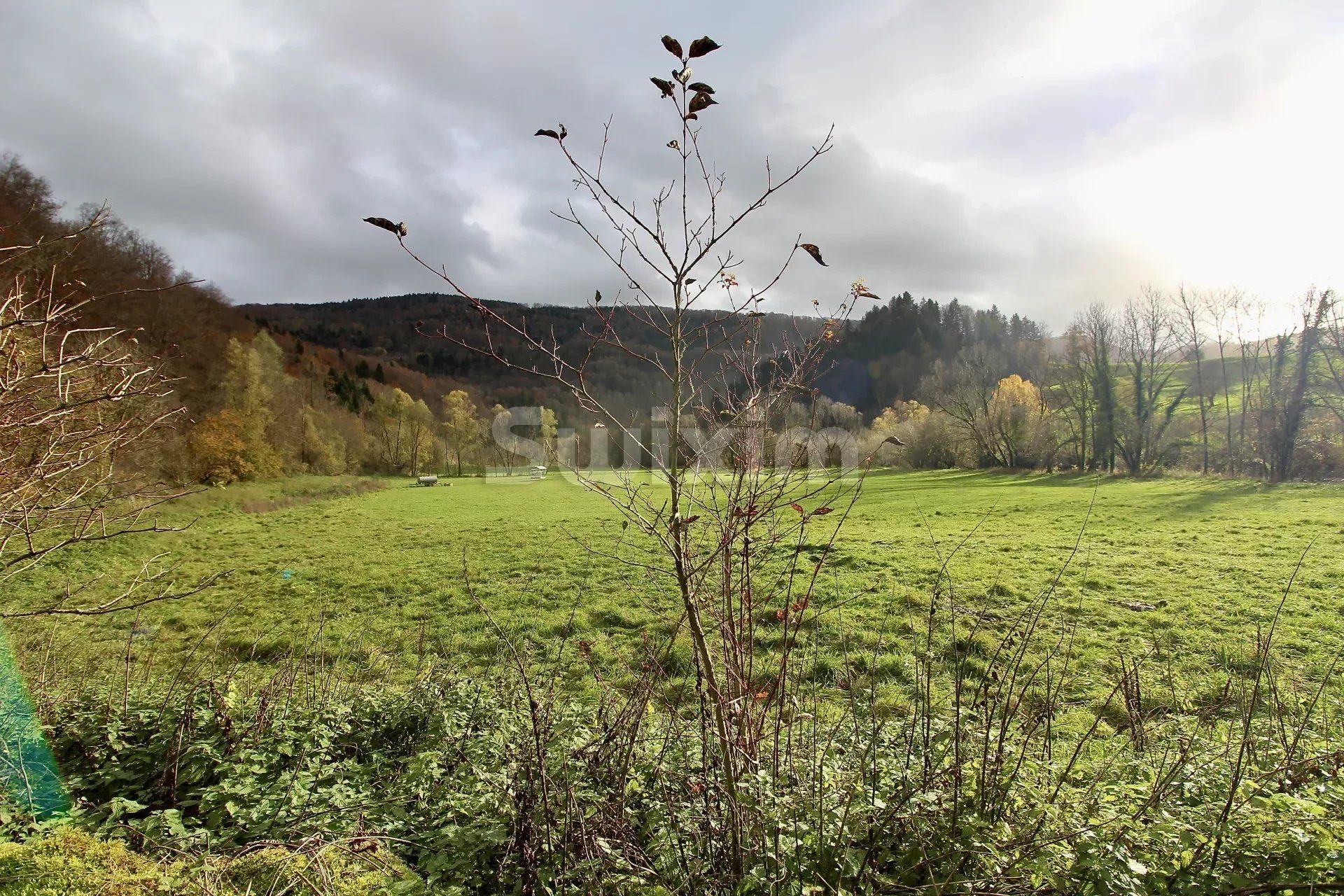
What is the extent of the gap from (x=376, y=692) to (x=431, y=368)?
142m

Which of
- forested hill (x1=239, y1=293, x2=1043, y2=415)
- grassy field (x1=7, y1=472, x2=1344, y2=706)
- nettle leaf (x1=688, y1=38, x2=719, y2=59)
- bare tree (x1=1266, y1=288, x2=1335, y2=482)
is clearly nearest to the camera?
nettle leaf (x1=688, y1=38, x2=719, y2=59)

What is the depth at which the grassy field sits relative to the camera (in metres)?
7.34

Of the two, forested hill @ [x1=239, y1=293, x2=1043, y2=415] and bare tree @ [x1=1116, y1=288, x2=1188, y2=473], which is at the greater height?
forested hill @ [x1=239, y1=293, x2=1043, y2=415]

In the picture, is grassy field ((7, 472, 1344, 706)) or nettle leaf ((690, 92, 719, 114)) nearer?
nettle leaf ((690, 92, 719, 114))

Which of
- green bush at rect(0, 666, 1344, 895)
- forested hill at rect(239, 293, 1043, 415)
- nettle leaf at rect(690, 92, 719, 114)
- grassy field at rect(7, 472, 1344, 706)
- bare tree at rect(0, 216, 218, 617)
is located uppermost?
forested hill at rect(239, 293, 1043, 415)

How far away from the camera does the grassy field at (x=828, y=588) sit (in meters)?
7.34

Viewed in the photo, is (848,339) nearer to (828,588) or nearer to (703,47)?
(828,588)

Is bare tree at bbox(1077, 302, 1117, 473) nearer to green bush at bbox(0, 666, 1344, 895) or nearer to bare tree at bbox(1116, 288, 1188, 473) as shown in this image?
bare tree at bbox(1116, 288, 1188, 473)

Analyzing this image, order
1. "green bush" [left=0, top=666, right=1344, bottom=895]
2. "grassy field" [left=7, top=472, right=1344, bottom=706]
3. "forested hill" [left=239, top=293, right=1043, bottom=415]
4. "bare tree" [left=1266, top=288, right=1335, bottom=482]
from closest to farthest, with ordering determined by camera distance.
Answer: "green bush" [left=0, top=666, right=1344, bottom=895]
"grassy field" [left=7, top=472, right=1344, bottom=706]
"bare tree" [left=1266, top=288, right=1335, bottom=482]
"forested hill" [left=239, top=293, right=1043, bottom=415]

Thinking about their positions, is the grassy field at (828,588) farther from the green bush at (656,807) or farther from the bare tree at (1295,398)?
the bare tree at (1295,398)

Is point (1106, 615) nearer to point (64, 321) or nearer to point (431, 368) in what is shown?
point (64, 321)

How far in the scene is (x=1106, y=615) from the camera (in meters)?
9.22

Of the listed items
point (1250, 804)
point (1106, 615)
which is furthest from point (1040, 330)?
point (1250, 804)

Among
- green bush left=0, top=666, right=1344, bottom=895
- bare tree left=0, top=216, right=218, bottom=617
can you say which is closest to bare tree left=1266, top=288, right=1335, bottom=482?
green bush left=0, top=666, right=1344, bottom=895
